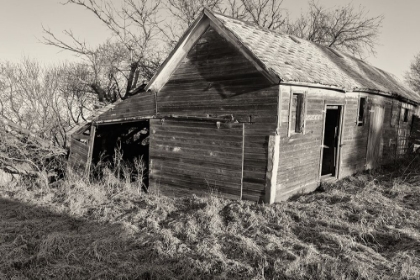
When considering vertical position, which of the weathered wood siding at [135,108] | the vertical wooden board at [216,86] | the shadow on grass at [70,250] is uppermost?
the vertical wooden board at [216,86]

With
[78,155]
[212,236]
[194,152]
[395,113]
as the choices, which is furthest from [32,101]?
[395,113]

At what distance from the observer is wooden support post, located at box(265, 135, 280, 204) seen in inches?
283

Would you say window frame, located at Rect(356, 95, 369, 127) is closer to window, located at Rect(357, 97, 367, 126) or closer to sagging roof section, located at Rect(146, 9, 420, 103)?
window, located at Rect(357, 97, 367, 126)

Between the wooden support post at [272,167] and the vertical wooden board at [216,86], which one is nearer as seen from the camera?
the wooden support post at [272,167]

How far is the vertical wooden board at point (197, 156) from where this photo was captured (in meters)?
7.87

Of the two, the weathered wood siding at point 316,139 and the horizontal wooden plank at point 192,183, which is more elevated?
the weathered wood siding at point 316,139

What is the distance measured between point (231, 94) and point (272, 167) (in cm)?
210

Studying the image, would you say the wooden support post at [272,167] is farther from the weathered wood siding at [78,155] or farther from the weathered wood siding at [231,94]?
the weathered wood siding at [78,155]

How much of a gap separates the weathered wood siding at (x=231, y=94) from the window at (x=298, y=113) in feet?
2.88

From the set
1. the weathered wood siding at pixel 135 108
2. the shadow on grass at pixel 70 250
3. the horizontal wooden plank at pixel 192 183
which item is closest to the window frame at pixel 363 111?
the horizontal wooden plank at pixel 192 183

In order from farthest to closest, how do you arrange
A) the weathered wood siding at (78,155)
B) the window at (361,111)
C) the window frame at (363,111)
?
the window at (361,111) → the window frame at (363,111) → the weathered wood siding at (78,155)

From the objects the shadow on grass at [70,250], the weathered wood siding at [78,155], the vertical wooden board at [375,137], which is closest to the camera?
the shadow on grass at [70,250]

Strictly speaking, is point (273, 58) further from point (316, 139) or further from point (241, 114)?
point (316, 139)

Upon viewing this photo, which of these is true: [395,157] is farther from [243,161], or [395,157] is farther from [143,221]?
[143,221]
